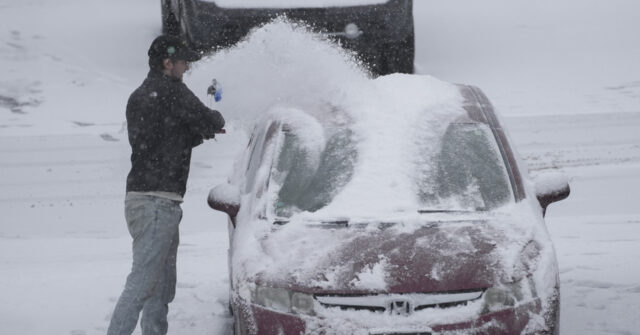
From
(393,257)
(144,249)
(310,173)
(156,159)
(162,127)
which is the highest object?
(162,127)

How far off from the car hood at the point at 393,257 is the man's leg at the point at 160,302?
0.73 meters

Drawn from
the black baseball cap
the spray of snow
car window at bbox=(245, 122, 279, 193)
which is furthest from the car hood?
the spray of snow

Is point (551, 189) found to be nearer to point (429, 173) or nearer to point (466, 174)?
point (466, 174)

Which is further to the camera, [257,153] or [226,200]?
[257,153]

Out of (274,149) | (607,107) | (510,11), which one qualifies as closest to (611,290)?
(274,149)

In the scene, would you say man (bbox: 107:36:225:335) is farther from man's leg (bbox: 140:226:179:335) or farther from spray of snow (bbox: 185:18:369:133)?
spray of snow (bbox: 185:18:369:133)

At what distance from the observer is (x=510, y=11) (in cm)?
1512

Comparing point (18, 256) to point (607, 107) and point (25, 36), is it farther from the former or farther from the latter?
point (25, 36)

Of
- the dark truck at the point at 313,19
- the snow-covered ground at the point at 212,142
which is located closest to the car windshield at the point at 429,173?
the snow-covered ground at the point at 212,142

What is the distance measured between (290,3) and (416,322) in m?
6.26

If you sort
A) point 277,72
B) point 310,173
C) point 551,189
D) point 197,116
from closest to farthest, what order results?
1. point 197,116
2. point 551,189
3. point 310,173
4. point 277,72

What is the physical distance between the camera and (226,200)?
4938mm

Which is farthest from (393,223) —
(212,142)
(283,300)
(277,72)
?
(212,142)

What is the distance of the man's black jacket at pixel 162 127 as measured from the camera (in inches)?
189
